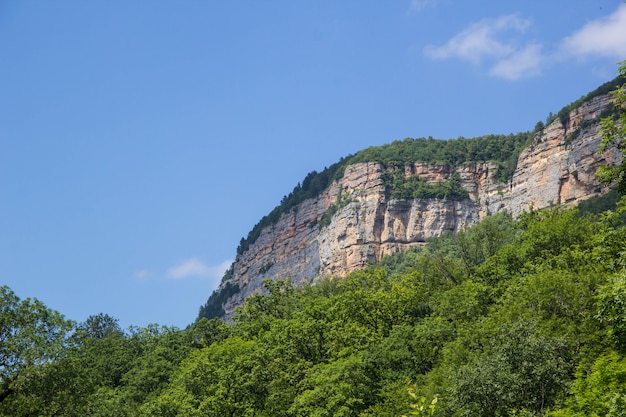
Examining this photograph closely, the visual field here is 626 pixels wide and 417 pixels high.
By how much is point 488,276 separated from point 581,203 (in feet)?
306

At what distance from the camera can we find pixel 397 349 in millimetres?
50969

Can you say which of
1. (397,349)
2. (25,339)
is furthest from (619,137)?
(397,349)

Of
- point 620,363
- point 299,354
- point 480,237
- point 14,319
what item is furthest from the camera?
point 480,237

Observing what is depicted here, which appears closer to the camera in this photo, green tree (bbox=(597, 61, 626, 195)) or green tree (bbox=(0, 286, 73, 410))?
green tree (bbox=(597, 61, 626, 195))

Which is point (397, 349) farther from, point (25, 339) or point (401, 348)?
point (25, 339)

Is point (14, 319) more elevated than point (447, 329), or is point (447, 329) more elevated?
point (14, 319)

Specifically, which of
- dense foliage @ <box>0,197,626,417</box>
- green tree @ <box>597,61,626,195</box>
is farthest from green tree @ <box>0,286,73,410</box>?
green tree @ <box>597,61,626,195</box>

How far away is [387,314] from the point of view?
59781mm

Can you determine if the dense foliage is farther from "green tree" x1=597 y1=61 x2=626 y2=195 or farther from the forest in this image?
"green tree" x1=597 y1=61 x2=626 y2=195

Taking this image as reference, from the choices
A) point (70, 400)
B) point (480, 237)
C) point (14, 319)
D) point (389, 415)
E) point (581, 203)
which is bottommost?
point (389, 415)

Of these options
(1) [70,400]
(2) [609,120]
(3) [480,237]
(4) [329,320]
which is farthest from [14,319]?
(3) [480,237]

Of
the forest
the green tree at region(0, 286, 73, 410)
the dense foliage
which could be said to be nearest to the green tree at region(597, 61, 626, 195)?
the forest

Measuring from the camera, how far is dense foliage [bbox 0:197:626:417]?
30188 millimetres

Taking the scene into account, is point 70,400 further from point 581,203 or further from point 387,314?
point 581,203
